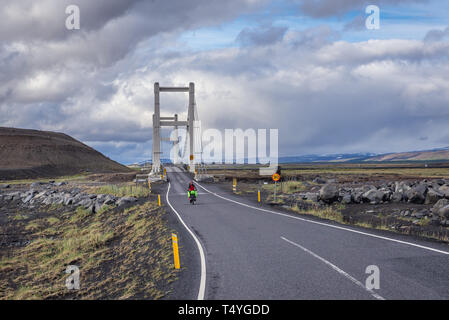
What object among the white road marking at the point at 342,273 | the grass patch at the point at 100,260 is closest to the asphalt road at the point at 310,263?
the white road marking at the point at 342,273

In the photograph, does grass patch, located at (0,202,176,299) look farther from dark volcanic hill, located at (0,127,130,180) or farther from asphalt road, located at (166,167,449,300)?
dark volcanic hill, located at (0,127,130,180)

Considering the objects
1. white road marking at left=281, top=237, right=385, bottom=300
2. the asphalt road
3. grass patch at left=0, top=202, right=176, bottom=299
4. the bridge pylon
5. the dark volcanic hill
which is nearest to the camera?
white road marking at left=281, top=237, right=385, bottom=300

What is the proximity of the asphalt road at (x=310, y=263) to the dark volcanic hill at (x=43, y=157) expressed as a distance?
8064cm

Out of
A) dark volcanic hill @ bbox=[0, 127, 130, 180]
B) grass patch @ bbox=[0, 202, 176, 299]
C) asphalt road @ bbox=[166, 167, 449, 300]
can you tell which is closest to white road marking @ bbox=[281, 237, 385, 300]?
asphalt road @ bbox=[166, 167, 449, 300]

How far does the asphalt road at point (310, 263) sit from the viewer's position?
20.7 ft

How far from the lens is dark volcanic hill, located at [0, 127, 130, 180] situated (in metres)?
89.4

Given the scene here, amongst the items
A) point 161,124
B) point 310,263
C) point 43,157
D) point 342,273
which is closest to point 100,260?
point 310,263

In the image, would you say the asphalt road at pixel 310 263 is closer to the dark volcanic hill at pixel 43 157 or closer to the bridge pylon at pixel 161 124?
the bridge pylon at pixel 161 124

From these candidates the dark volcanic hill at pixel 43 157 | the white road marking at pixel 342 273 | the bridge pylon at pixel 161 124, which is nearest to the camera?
the white road marking at pixel 342 273

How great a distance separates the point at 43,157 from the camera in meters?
99.6

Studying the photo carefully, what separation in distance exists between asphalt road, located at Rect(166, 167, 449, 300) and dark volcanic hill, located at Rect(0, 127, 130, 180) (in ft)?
265

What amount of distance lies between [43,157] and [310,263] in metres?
106
